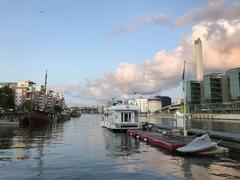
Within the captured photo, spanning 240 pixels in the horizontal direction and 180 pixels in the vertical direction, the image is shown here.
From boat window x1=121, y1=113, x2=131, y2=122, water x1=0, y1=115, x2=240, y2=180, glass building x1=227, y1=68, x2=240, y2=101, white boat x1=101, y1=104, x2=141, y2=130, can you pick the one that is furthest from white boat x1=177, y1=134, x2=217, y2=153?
glass building x1=227, y1=68, x2=240, y2=101

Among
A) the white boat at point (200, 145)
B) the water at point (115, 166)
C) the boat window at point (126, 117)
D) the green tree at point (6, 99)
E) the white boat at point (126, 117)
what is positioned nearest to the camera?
the water at point (115, 166)

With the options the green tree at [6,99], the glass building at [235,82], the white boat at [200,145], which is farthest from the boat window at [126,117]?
the glass building at [235,82]

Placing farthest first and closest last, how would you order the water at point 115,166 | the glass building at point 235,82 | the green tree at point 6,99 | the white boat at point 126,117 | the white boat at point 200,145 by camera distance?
the glass building at point 235,82, the green tree at point 6,99, the white boat at point 126,117, the white boat at point 200,145, the water at point 115,166

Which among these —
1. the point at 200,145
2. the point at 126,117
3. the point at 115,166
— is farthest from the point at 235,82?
the point at 115,166

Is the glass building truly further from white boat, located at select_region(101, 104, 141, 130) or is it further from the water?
the water

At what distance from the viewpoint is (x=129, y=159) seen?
1170 inches

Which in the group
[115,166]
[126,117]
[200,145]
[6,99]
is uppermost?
[6,99]

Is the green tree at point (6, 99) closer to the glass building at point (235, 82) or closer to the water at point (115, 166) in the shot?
the glass building at point (235, 82)

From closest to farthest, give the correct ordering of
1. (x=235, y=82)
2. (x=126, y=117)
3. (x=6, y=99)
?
1. (x=126, y=117)
2. (x=6, y=99)
3. (x=235, y=82)

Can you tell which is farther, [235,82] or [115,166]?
[235,82]

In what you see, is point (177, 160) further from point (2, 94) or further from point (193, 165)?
point (2, 94)

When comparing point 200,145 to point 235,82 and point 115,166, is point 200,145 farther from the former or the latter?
point 235,82

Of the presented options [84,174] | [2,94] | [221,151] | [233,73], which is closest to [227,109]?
[233,73]

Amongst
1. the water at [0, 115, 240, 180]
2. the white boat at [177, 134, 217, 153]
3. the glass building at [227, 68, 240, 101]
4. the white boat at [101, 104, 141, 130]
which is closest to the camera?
the water at [0, 115, 240, 180]
